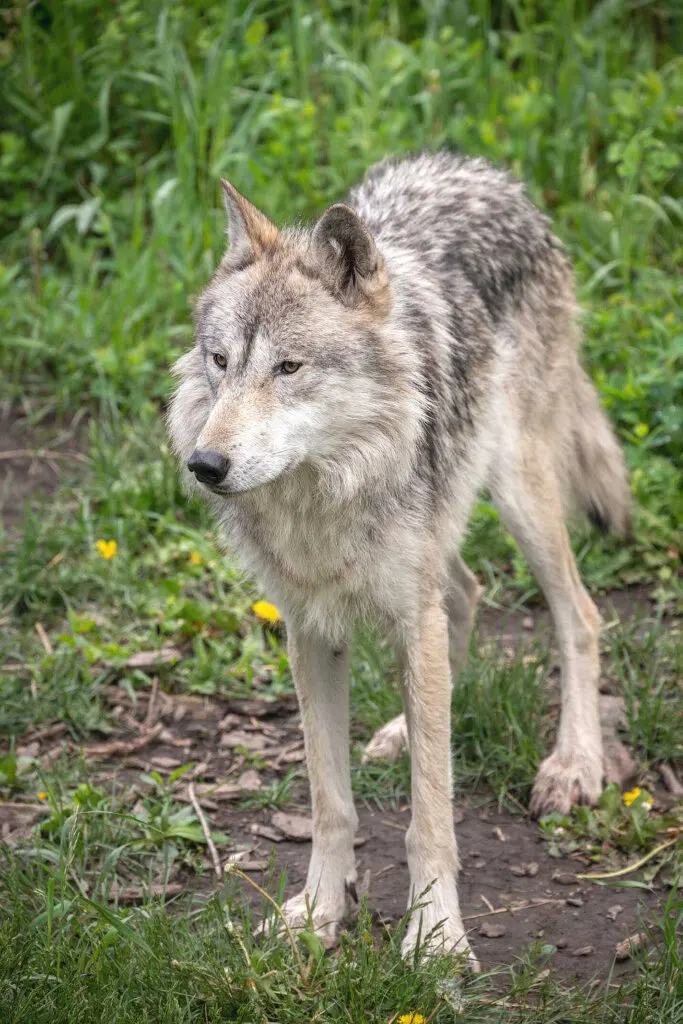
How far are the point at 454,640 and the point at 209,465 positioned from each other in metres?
Answer: 1.91

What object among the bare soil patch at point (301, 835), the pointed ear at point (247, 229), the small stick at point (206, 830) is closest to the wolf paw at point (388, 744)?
the bare soil patch at point (301, 835)

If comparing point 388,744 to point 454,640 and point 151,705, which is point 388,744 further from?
point 151,705

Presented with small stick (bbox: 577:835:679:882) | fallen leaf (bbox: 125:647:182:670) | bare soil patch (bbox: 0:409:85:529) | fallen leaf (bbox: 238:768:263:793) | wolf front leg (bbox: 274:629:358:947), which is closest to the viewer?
wolf front leg (bbox: 274:629:358:947)

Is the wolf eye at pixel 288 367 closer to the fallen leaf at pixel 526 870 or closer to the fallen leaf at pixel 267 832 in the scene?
the fallen leaf at pixel 267 832

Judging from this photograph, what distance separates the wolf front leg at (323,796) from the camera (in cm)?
388

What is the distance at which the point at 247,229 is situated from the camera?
12.1 feet

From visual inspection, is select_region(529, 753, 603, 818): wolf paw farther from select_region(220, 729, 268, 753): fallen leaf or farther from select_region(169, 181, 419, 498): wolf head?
select_region(169, 181, 419, 498): wolf head

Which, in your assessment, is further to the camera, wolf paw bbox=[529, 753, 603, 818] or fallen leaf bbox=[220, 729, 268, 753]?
fallen leaf bbox=[220, 729, 268, 753]

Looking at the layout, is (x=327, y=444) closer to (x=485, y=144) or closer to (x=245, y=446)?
(x=245, y=446)

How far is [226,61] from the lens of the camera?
7.33m

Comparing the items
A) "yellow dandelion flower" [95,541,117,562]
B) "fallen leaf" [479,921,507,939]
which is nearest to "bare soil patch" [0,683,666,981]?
"fallen leaf" [479,921,507,939]

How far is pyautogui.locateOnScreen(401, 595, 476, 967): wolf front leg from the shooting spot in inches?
146

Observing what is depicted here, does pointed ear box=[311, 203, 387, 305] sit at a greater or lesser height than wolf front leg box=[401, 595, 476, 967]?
greater

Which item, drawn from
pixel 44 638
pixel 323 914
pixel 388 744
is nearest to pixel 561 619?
pixel 388 744
